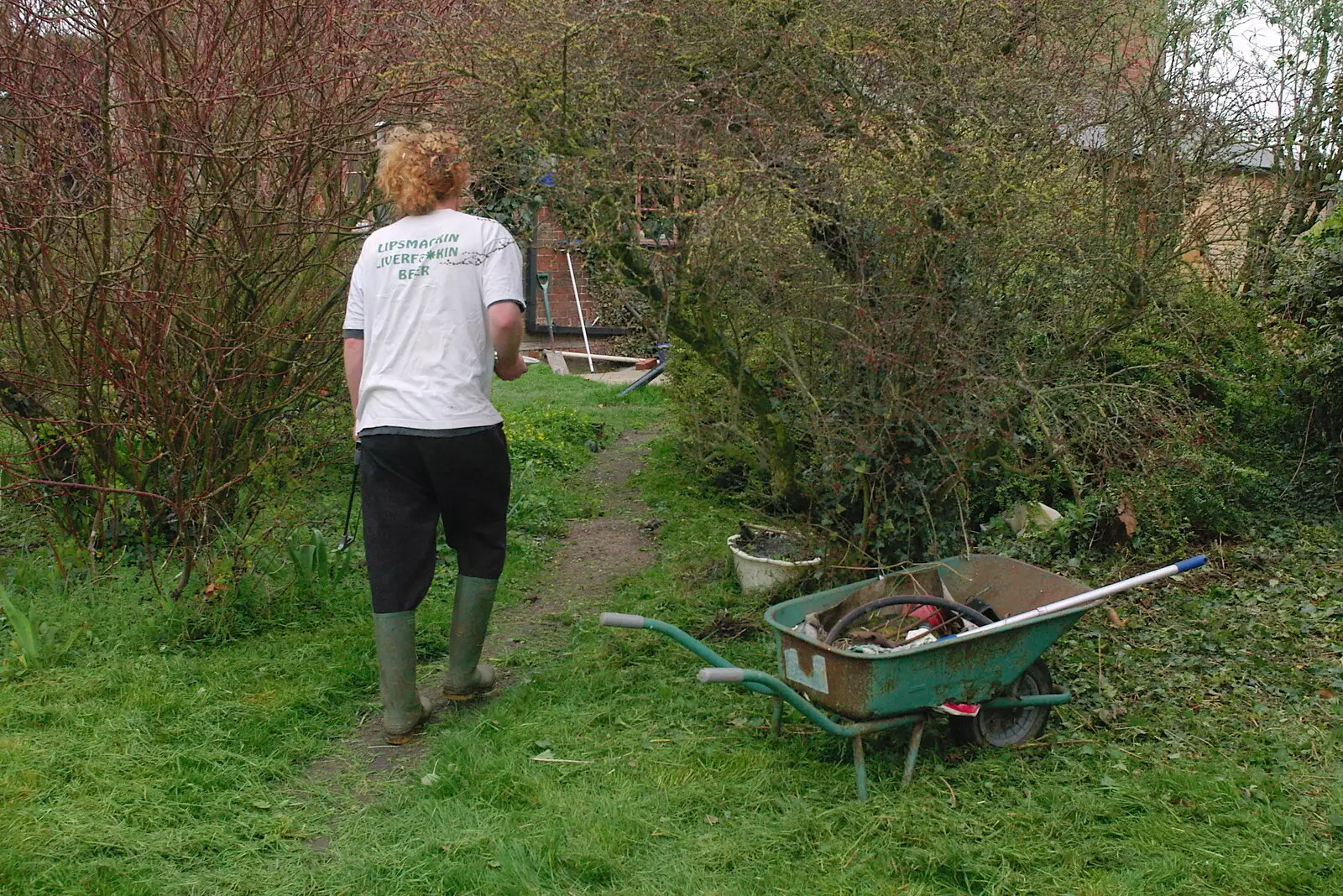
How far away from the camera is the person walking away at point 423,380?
3.82 m

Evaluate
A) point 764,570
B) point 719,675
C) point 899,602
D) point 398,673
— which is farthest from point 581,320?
point 719,675

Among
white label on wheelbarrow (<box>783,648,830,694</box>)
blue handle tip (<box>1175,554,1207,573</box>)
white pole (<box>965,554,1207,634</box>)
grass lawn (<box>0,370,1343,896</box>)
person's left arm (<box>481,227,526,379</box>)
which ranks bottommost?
grass lawn (<box>0,370,1343,896</box>)

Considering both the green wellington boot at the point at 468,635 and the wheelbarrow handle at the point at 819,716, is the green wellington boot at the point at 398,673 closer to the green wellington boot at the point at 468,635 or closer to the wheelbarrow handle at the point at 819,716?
the green wellington boot at the point at 468,635

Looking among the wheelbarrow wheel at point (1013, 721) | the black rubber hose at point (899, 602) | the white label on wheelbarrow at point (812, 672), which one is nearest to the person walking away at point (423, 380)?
the white label on wheelbarrow at point (812, 672)

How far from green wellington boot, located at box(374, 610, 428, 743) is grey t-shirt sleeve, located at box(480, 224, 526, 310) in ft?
3.74

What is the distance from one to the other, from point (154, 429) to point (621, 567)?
8.26 feet

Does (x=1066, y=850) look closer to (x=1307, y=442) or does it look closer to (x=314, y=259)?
(x=314, y=259)

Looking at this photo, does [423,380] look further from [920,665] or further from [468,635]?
[920,665]

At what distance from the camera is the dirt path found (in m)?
3.86

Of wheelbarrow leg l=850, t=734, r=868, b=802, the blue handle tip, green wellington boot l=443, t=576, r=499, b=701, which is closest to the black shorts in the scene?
green wellington boot l=443, t=576, r=499, b=701

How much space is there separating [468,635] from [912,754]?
1647 mm

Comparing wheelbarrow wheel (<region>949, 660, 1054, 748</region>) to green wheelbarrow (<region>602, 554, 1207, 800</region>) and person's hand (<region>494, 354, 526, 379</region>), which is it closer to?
green wheelbarrow (<region>602, 554, 1207, 800</region>)

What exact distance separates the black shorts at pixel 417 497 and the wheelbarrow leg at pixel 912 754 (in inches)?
64.1

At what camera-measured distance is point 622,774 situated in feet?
12.1
